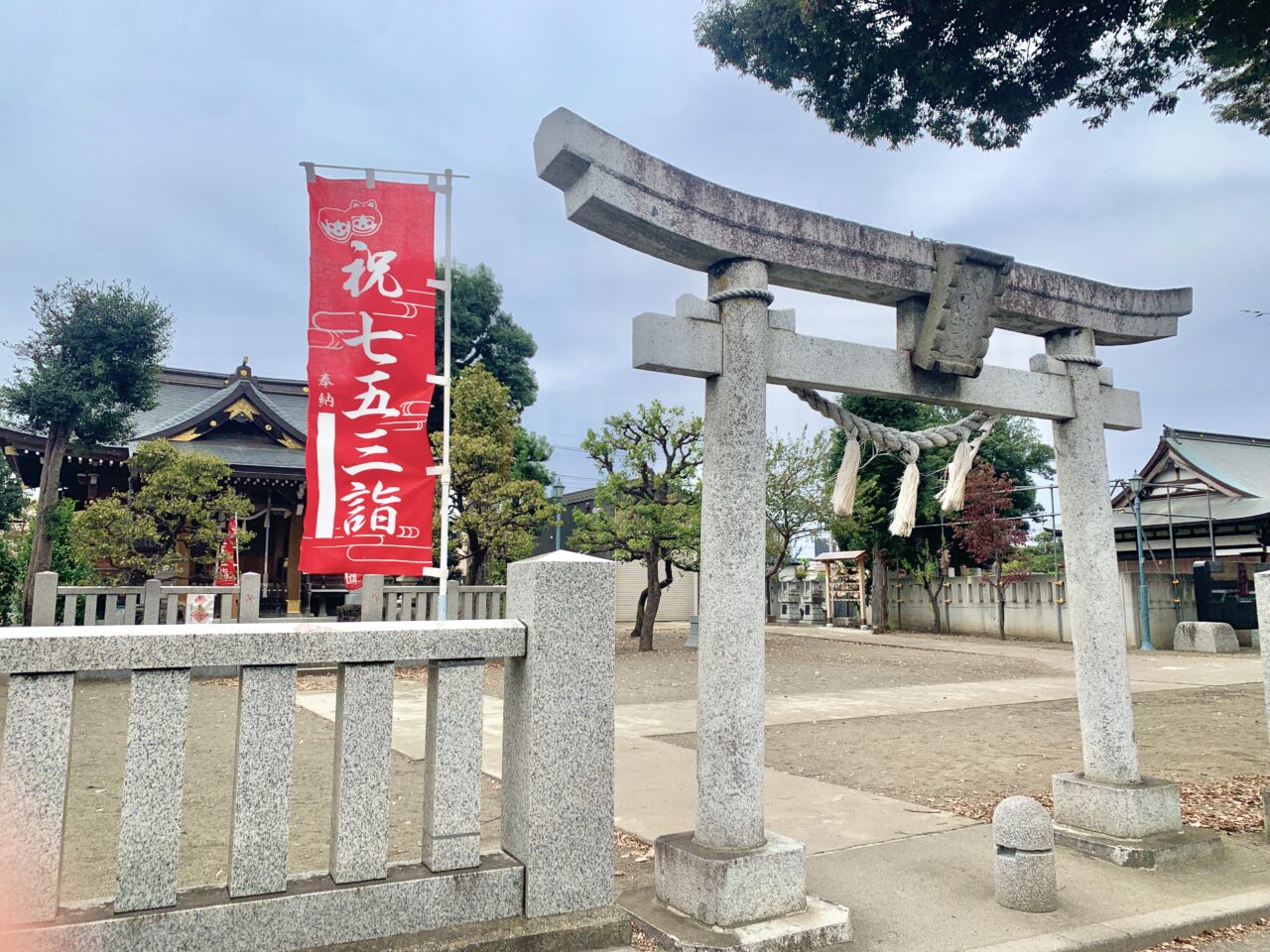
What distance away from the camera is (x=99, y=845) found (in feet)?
17.0

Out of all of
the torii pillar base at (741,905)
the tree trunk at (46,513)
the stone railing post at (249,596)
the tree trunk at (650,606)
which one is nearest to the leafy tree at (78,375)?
the tree trunk at (46,513)

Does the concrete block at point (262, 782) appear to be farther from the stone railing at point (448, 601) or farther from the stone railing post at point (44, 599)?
the stone railing at point (448, 601)

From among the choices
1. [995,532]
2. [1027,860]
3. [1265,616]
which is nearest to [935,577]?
[995,532]

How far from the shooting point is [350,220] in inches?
349

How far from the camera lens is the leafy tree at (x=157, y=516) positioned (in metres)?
15.7

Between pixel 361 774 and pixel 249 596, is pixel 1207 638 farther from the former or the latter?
pixel 361 774

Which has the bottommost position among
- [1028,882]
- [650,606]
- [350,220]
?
[1028,882]

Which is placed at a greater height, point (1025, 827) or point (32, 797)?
point (32, 797)

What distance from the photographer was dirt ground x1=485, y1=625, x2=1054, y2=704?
13.7 m

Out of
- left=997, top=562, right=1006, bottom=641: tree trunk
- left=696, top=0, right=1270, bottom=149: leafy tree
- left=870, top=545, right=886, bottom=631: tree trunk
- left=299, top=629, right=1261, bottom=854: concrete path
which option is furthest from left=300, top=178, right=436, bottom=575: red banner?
left=870, top=545, right=886, bottom=631: tree trunk

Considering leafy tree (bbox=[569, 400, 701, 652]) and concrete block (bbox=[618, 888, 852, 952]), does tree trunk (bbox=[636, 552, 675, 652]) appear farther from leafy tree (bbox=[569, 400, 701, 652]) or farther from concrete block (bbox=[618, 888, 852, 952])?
concrete block (bbox=[618, 888, 852, 952])

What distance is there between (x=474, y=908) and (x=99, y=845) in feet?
12.3

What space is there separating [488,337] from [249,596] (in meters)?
13.6

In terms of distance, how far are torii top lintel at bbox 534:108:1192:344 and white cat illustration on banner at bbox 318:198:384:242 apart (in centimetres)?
569
